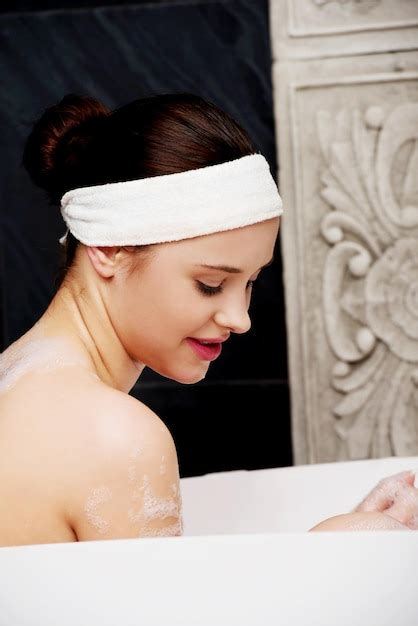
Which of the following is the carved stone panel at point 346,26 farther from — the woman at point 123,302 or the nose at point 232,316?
the nose at point 232,316

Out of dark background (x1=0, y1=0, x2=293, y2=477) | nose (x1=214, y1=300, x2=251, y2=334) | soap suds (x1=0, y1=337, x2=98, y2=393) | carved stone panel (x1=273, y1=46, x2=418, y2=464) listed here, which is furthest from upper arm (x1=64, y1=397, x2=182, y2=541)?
dark background (x1=0, y1=0, x2=293, y2=477)

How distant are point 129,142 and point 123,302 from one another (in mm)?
228

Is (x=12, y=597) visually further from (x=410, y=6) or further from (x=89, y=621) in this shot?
(x=410, y=6)

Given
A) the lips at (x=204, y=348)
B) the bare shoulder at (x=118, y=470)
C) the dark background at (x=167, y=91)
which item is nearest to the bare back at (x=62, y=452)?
the bare shoulder at (x=118, y=470)

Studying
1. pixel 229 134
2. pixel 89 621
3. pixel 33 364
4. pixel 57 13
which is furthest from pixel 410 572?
pixel 57 13

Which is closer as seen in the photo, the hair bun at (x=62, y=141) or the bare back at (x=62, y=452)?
the bare back at (x=62, y=452)

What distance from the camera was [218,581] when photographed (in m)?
1.22

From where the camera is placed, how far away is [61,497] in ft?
4.12

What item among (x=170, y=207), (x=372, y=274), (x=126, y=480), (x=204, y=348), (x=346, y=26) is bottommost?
(x=126, y=480)

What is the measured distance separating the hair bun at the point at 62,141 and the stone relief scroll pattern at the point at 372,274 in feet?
3.66

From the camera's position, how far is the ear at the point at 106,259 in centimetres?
143

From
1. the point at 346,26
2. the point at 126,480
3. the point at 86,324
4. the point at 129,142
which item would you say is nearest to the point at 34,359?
the point at 86,324

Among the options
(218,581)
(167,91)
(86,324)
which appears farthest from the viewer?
(167,91)

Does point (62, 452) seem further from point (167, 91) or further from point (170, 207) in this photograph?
point (167, 91)
